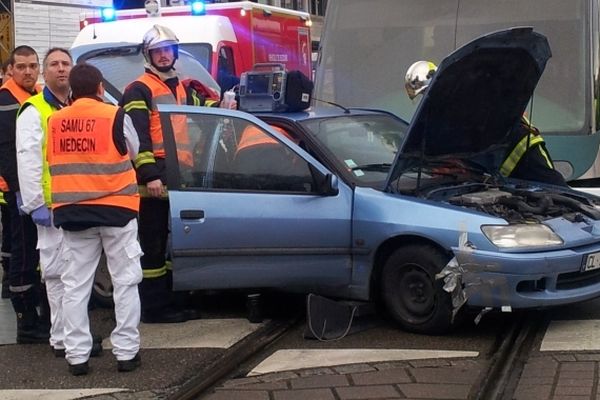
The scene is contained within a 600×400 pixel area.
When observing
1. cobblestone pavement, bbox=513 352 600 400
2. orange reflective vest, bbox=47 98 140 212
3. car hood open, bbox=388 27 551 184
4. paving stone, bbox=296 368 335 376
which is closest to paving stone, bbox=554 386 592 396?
cobblestone pavement, bbox=513 352 600 400

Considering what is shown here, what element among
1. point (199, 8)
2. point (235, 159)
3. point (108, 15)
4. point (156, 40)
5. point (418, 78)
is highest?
point (199, 8)

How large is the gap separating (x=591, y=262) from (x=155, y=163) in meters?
2.94

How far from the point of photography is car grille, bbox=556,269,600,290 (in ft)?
20.5

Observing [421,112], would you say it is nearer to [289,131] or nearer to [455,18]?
[289,131]

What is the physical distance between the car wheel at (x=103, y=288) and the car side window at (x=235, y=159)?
129cm

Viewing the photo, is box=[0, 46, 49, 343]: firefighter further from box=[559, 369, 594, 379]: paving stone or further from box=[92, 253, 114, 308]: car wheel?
box=[559, 369, 594, 379]: paving stone

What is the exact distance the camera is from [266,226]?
21.7 ft

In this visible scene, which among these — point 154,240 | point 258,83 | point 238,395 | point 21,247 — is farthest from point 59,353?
point 258,83

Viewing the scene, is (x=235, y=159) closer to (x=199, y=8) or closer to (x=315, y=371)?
(x=315, y=371)

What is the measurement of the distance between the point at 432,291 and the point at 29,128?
106 inches

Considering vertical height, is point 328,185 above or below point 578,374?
above

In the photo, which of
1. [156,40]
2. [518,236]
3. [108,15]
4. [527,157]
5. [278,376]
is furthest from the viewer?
[108,15]

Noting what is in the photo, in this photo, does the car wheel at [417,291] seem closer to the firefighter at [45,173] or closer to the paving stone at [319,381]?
the paving stone at [319,381]

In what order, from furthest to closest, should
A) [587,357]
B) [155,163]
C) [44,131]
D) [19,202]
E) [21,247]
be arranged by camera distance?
[155,163], [21,247], [19,202], [44,131], [587,357]
